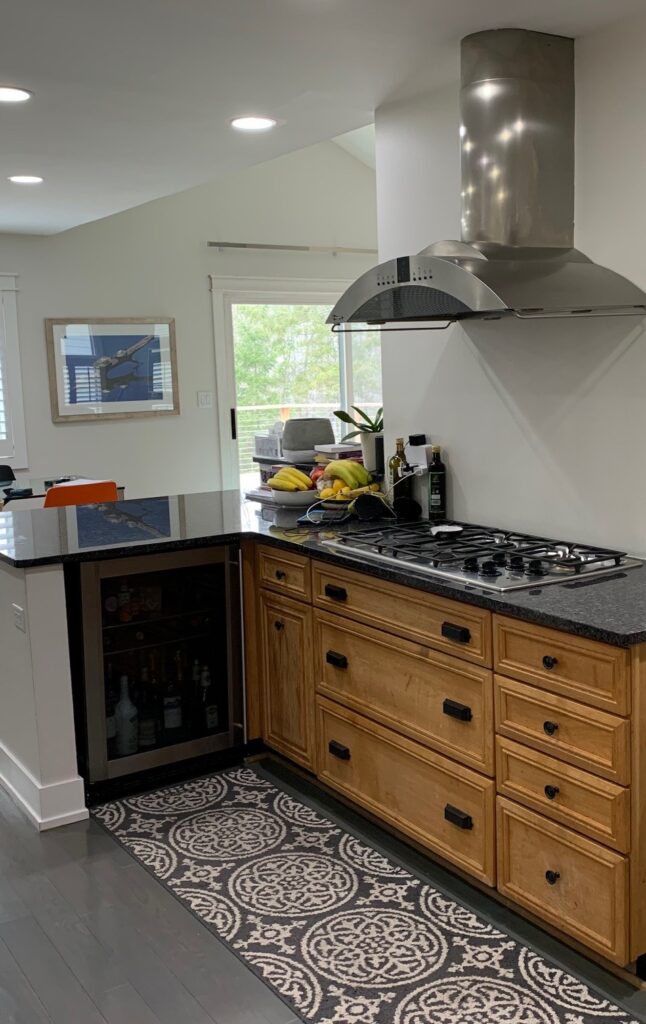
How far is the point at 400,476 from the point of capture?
11.9 ft

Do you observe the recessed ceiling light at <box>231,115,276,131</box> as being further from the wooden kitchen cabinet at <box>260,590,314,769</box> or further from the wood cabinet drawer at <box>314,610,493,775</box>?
the wood cabinet drawer at <box>314,610,493,775</box>

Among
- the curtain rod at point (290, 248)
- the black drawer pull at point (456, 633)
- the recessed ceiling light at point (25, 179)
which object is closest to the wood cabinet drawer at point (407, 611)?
the black drawer pull at point (456, 633)

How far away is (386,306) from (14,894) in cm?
199

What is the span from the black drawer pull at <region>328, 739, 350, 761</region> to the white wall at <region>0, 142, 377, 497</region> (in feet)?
13.5

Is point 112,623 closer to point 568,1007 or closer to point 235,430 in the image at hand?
point 568,1007

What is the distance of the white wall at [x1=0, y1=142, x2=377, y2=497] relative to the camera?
6.58 m

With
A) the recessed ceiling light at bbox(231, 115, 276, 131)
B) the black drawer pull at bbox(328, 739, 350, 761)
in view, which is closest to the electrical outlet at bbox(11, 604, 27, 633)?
the black drawer pull at bbox(328, 739, 350, 761)

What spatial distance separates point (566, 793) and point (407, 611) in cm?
68

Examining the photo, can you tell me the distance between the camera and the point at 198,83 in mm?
3148

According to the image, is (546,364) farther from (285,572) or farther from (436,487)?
(285,572)

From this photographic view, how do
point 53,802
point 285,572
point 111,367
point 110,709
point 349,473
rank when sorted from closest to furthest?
point 53,802 < point 285,572 < point 110,709 < point 349,473 < point 111,367

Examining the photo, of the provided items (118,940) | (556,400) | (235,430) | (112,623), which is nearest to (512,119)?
(556,400)

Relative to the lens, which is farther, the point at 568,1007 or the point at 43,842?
the point at 43,842

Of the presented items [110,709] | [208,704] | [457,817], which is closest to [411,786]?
[457,817]
